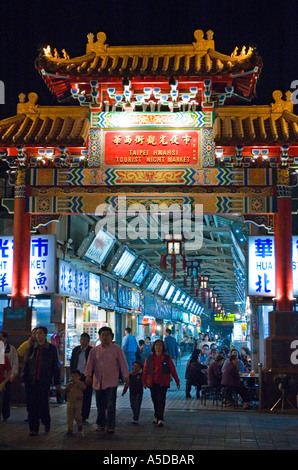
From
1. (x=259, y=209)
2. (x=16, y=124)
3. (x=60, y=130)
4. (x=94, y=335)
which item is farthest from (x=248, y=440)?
(x=94, y=335)

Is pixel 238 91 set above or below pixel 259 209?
above

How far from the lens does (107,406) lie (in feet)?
37.5

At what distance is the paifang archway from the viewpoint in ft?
52.6

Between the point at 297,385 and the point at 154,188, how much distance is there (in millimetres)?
6121

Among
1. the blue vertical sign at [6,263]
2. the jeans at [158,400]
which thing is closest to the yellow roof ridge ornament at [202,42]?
the blue vertical sign at [6,263]

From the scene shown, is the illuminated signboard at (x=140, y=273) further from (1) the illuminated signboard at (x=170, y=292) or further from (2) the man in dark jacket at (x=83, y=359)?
(2) the man in dark jacket at (x=83, y=359)

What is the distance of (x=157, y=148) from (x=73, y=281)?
608 cm

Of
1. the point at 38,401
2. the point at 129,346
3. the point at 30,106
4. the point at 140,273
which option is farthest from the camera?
the point at 140,273

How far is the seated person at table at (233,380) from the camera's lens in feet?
52.5

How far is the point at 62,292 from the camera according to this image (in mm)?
19031

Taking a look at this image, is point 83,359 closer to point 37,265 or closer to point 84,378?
point 84,378

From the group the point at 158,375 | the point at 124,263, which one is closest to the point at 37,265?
the point at 158,375
